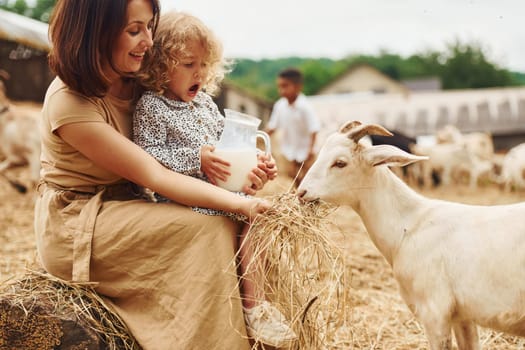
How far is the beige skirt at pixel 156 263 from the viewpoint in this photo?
281 cm

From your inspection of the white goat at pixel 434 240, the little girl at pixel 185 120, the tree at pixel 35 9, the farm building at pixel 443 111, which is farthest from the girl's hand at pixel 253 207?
the tree at pixel 35 9

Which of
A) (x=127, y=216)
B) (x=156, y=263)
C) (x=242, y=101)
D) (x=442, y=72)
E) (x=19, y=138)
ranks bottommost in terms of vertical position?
(x=19, y=138)

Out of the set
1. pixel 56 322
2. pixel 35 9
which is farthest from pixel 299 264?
pixel 35 9

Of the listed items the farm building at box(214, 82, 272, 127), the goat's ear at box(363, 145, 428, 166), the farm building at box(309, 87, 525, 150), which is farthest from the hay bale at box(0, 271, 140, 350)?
the farm building at box(309, 87, 525, 150)

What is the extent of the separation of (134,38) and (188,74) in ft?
1.14

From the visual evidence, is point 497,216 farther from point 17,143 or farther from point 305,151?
point 17,143

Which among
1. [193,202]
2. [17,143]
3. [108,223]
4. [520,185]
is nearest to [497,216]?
[193,202]

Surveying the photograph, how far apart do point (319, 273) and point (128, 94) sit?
1358mm

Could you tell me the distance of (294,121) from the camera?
1003cm

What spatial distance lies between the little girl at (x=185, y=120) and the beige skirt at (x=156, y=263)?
128 millimetres

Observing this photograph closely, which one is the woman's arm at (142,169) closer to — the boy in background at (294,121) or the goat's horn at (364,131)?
the goat's horn at (364,131)

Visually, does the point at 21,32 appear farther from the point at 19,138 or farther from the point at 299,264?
the point at 299,264

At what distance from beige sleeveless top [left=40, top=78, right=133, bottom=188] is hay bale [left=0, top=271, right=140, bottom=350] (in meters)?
0.53

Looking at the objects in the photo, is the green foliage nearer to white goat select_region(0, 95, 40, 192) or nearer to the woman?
white goat select_region(0, 95, 40, 192)
